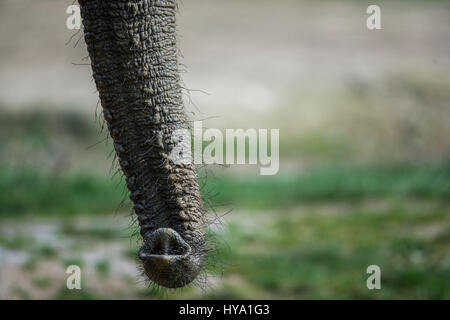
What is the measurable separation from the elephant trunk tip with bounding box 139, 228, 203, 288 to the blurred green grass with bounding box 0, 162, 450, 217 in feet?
20.2

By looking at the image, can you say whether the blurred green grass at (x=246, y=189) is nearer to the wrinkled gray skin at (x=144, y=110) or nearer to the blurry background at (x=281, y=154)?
the blurry background at (x=281, y=154)

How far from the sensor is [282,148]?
12641 millimetres

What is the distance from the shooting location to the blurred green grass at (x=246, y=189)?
30.7ft

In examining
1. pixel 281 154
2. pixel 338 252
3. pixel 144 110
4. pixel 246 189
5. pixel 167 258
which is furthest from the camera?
pixel 281 154

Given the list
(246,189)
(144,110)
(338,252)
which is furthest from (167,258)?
(246,189)

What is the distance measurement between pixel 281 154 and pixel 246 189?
210 centimetres

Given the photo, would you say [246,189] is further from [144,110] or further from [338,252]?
[144,110]

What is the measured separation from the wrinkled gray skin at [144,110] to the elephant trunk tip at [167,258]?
1.7 inches

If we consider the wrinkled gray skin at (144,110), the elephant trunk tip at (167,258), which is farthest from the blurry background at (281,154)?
the elephant trunk tip at (167,258)

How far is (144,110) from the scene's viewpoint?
320 cm

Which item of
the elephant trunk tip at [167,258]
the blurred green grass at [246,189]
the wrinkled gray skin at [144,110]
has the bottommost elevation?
the elephant trunk tip at [167,258]

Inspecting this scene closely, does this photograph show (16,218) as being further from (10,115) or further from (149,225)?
(149,225)

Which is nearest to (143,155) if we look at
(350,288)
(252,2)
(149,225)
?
(149,225)

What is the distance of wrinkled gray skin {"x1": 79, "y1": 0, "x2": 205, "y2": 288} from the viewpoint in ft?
10.4
